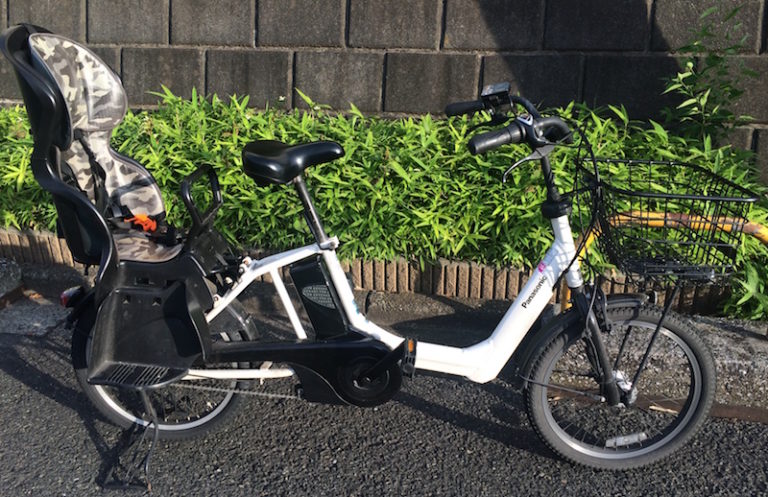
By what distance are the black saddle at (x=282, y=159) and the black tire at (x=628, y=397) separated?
118 centimetres

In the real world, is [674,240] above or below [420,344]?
above

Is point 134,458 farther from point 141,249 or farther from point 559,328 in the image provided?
point 559,328

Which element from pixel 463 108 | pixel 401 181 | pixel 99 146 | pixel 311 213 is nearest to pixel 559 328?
pixel 463 108

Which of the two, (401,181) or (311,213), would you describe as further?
(401,181)

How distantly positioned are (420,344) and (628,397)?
2.85 ft

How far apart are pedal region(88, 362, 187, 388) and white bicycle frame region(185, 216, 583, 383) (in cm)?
12

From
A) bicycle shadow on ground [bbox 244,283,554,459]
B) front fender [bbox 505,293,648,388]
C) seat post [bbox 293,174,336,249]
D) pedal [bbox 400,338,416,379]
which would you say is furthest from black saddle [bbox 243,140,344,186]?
bicycle shadow on ground [bbox 244,283,554,459]

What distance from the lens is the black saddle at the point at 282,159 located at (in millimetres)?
2438

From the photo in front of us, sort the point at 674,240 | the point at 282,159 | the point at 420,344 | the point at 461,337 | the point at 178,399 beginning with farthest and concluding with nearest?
the point at 461,337, the point at 178,399, the point at 420,344, the point at 282,159, the point at 674,240

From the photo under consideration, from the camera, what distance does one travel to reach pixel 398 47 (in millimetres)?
4582

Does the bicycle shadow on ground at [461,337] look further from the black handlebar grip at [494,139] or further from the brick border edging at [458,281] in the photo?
the black handlebar grip at [494,139]

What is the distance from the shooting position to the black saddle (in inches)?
96.0

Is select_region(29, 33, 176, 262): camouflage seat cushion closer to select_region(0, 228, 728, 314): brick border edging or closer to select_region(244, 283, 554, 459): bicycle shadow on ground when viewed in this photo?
select_region(244, 283, 554, 459): bicycle shadow on ground

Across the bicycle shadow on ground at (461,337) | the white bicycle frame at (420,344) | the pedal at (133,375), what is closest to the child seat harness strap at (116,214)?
the white bicycle frame at (420,344)
